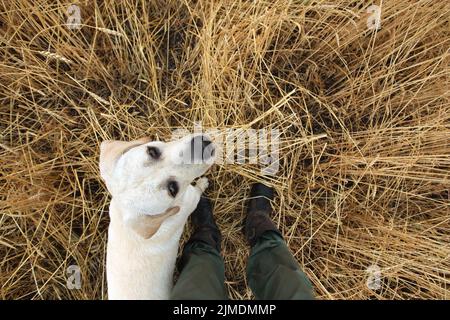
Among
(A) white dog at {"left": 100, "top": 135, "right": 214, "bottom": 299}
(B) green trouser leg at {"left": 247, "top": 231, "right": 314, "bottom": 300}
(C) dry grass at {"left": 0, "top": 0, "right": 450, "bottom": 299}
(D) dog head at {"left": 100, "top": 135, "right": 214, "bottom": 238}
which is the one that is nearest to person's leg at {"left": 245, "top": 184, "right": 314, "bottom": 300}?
(B) green trouser leg at {"left": 247, "top": 231, "right": 314, "bottom": 300}

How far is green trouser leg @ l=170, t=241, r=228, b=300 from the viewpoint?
1.82 metres

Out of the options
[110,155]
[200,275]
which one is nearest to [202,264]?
[200,275]

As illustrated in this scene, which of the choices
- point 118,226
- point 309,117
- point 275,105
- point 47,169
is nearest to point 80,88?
point 47,169

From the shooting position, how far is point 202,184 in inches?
97.7

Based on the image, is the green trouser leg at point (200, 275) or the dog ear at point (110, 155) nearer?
the green trouser leg at point (200, 275)

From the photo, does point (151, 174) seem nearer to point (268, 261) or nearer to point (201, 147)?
point (201, 147)

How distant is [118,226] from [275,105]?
1114mm

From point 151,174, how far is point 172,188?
12cm

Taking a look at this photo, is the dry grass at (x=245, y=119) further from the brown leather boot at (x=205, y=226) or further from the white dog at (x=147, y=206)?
the white dog at (x=147, y=206)

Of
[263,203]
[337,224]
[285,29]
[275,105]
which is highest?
[285,29]

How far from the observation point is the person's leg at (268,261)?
71.3 inches

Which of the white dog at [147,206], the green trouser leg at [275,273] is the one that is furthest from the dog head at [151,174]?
the green trouser leg at [275,273]

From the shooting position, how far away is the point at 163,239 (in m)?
2.05

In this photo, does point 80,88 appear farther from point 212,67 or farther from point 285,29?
point 285,29
